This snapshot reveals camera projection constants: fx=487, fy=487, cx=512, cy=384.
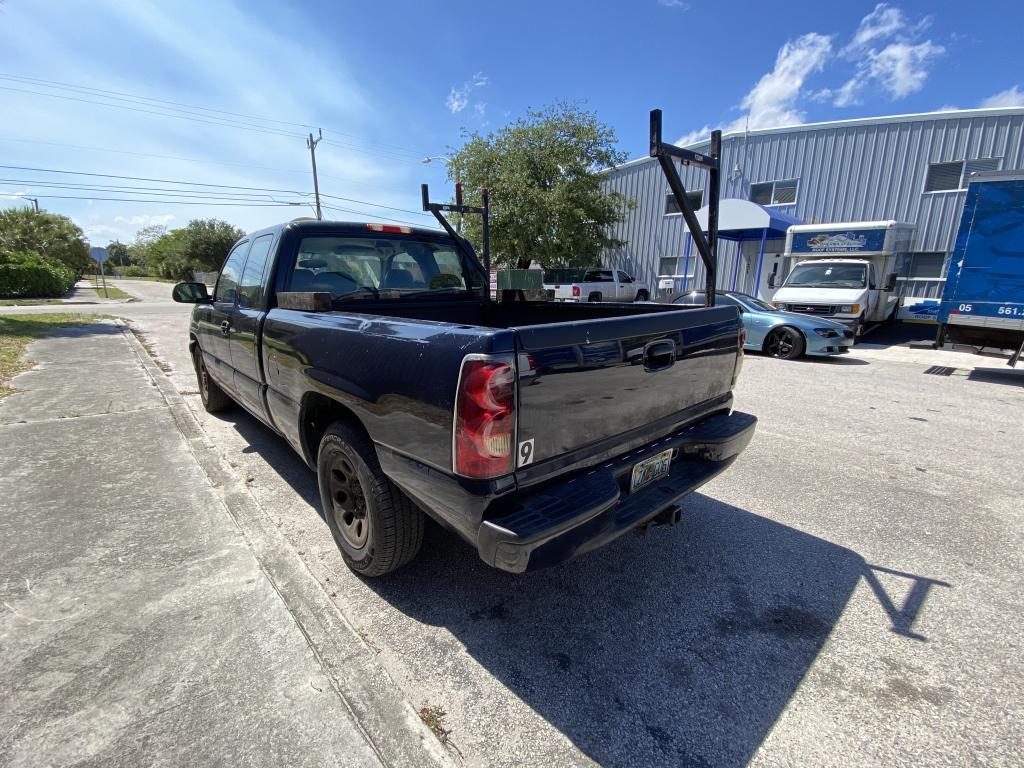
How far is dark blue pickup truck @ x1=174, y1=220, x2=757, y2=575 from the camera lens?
1796mm

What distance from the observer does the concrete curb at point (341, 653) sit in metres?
1.70

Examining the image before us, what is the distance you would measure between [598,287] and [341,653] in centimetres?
1839

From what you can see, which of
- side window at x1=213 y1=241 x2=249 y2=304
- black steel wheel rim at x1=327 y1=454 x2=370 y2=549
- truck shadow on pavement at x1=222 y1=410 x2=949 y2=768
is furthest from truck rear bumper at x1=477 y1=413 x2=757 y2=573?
side window at x1=213 y1=241 x2=249 y2=304

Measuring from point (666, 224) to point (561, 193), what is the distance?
5.53m

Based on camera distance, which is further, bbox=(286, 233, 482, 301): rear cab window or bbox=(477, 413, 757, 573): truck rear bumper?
bbox=(286, 233, 482, 301): rear cab window

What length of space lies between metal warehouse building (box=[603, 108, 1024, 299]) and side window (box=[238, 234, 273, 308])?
50.5ft

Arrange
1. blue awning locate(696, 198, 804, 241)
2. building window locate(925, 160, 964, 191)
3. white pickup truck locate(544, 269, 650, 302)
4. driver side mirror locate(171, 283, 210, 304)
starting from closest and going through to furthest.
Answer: driver side mirror locate(171, 283, 210, 304)
blue awning locate(696, 198, 804, 241)
building window locate(925, 160, 964, 191)
white pickup truck locate(544, 269, 650, 302)

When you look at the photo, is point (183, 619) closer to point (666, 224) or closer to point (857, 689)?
point (857, 689)

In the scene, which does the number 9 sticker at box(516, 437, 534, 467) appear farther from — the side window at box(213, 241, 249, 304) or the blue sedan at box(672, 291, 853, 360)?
the blue sedan at box(672, 291, 853, 360)

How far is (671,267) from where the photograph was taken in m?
22.1

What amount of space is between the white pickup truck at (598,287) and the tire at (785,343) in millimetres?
8566

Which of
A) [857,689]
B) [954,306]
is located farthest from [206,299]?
[954,306]

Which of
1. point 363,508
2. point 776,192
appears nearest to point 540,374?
point 363,508

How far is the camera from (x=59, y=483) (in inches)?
146
